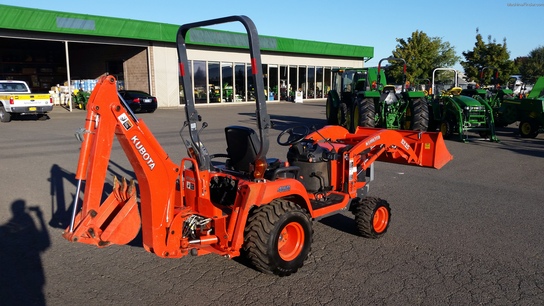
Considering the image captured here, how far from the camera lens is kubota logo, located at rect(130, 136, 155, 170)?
142 inches

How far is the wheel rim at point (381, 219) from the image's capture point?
528cm

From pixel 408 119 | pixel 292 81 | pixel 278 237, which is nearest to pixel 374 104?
pixel 408 119

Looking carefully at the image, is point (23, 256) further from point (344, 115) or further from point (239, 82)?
point (239, 82)

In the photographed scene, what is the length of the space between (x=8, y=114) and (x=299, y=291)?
19.8 metres

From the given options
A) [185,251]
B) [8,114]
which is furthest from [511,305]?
[8,114]

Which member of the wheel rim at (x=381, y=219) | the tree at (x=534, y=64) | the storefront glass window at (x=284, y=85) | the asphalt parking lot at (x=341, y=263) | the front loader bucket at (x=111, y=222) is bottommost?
the asphalt parking lot at (x=341, y=263)

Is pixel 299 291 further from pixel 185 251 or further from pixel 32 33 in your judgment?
pixel 32 33

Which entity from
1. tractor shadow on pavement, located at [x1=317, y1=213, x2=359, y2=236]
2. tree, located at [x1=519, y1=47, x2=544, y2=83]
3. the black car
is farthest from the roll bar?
tree, located at [x1=519, y1=47, x2=544, y2=83]

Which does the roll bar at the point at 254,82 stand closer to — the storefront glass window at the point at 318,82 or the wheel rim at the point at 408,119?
the wheel rim at the point at 408,119

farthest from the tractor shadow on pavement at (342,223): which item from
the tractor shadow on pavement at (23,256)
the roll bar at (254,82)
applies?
the tractor shadow on pavement at (23,256)

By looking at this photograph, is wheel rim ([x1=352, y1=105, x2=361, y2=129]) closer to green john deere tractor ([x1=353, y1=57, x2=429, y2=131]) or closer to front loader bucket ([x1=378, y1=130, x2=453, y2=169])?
green john deere tractor ([x1=353, y1=57, x2=429, y2=131])

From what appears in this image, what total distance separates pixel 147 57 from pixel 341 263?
27.0 metres

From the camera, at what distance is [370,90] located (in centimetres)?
1551

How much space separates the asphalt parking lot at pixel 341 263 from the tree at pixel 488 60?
99.5 feet
